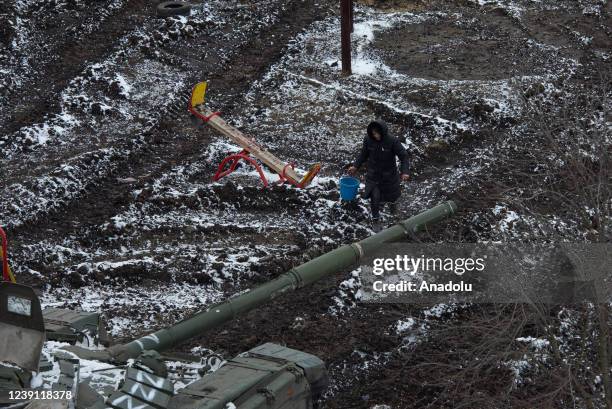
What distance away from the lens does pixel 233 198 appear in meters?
12.2

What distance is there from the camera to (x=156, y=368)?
6848mm

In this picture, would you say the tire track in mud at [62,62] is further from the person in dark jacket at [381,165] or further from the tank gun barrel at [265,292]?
the tank gun barrel at [265,292]

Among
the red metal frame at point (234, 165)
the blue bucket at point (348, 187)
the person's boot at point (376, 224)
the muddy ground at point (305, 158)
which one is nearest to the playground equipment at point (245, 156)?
the red metal frame at point (234, 165)

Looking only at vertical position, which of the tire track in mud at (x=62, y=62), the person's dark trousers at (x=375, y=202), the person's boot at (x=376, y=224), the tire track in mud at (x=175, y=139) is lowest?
the person's boot at (x=376, y=224)

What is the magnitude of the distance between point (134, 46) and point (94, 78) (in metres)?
1.48

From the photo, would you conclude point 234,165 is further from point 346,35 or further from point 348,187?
point 346,35

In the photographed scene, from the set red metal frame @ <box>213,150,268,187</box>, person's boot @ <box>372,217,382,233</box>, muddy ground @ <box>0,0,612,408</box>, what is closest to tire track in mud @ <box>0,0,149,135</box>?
muddy ground @ <box>0,0,612,408</box>

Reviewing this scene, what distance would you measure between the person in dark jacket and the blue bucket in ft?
0.85

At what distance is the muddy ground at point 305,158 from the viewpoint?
9406 millimetres

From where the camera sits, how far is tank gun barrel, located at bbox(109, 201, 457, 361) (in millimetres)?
7871

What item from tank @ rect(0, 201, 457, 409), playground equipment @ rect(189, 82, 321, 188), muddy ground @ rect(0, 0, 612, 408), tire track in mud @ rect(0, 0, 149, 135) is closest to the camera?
tank @ rect(0, 201, 457, 409)

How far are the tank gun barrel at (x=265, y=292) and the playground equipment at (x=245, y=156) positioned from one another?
210 cm

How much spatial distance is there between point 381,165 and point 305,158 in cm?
228

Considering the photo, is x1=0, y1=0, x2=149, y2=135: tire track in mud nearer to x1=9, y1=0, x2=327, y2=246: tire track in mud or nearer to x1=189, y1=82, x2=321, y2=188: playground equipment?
x1=9, y1=0, x2=327, y2=246: tire track in mud
